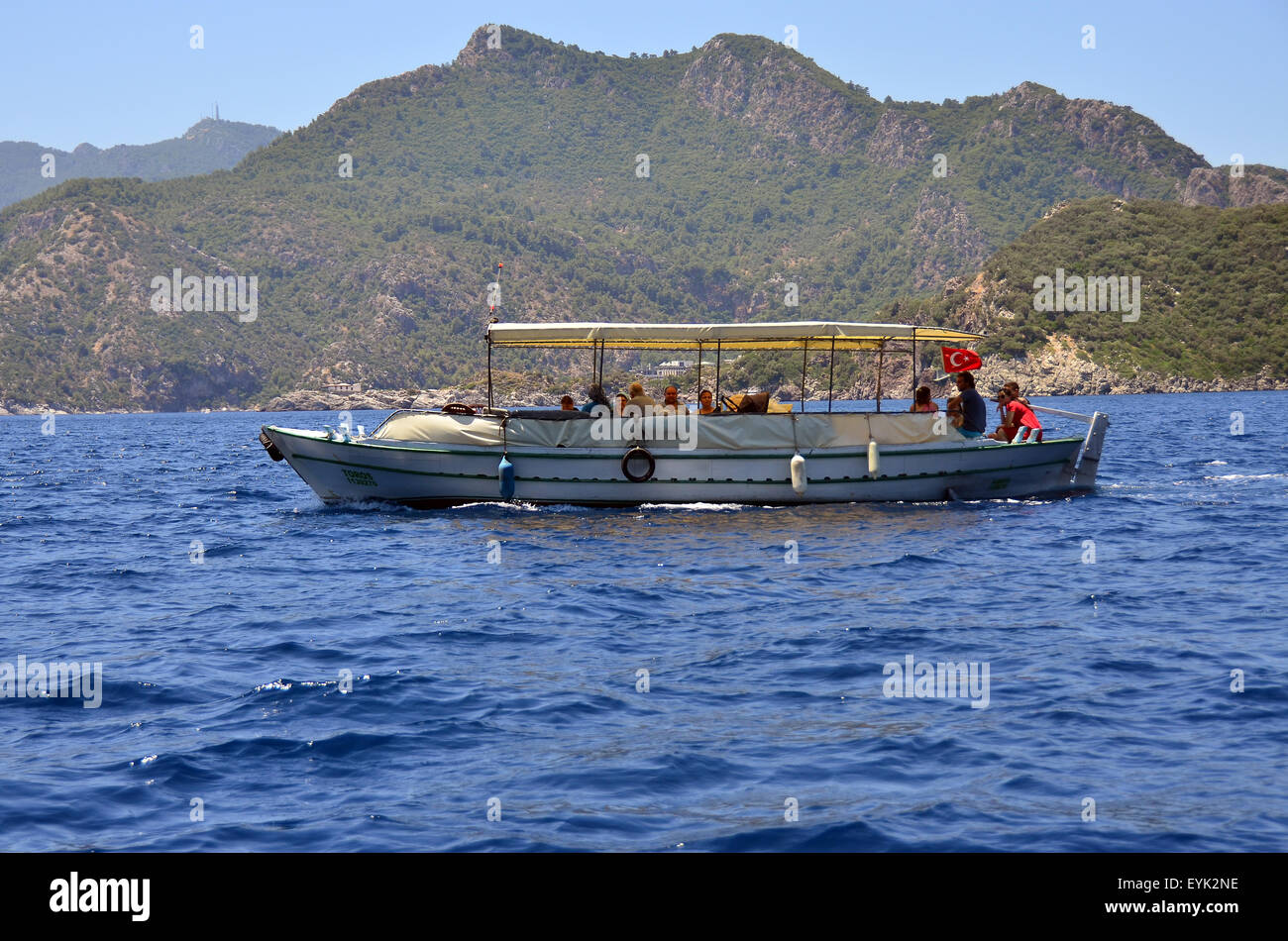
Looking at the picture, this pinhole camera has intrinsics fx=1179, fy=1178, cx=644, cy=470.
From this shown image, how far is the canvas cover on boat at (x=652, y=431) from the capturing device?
22.1 meters

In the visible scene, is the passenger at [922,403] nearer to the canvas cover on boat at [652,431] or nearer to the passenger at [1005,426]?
the canvas cover on boat at [652,431]

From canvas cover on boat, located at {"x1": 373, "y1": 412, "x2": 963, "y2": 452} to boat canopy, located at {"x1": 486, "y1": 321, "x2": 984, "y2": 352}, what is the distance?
155cm

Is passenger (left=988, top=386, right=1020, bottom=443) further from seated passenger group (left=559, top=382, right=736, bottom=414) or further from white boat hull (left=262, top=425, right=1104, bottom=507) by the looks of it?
seated passenger group (left=559, top=382, right=736, bottom=414)

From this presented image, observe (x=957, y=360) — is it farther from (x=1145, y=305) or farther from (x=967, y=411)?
(x=1145, y=305)

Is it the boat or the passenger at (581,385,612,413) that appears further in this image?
the passenger at (581,385,612,413)

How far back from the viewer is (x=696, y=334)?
22406mm

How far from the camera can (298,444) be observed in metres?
22.8

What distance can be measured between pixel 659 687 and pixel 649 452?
39.7 feet

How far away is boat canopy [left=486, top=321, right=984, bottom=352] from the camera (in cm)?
2166

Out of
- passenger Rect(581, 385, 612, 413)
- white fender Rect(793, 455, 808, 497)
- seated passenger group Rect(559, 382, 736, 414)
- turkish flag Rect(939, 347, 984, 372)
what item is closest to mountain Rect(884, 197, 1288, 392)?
turkish flag Rect(939, 347, 984, 372)

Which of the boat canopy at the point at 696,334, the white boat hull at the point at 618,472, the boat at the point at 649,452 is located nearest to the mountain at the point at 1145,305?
the boat canopy at the point at 696,334

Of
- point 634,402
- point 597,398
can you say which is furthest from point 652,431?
point 597,398
